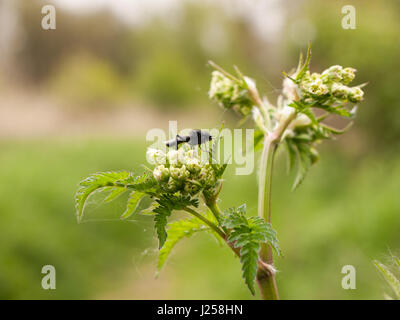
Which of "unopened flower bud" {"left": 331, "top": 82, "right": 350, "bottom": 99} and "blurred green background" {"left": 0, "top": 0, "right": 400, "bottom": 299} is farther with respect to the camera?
"blurred green background" {"left": 0, "top": 0, "right": 400, "bottom": 299}

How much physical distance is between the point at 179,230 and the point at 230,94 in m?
0.60

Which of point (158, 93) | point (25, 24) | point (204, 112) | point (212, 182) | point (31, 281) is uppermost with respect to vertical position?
point (25, 24)

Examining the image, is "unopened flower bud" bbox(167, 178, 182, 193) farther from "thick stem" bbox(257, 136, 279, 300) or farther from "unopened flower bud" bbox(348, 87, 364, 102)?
"unopened flower bud" bbox(348, 87, 364, 102)

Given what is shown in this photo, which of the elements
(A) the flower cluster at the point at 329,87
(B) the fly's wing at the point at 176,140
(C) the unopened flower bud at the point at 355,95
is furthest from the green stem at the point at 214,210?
(C) the unopened flower bud at the point at 355,95

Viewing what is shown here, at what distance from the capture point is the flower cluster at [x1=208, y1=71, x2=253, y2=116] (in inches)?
63.5

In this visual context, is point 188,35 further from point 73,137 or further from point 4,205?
point 4,205

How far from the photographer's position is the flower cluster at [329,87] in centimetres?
124

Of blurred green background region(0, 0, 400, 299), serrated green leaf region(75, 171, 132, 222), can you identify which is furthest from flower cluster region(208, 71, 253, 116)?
serrated green leaf region(75, 171, 132, 222)

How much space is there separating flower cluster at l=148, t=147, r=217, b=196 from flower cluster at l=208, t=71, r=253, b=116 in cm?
48

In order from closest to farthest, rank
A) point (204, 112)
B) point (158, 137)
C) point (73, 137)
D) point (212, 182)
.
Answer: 1. point (212, 182)
2. point (158, 137)
3. point (73, 137)
4. point (204, 112)

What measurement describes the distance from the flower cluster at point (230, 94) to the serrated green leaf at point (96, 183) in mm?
632

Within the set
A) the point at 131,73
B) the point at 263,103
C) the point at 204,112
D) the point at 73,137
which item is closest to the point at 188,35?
the point at 131,73

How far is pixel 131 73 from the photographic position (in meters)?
34.7
